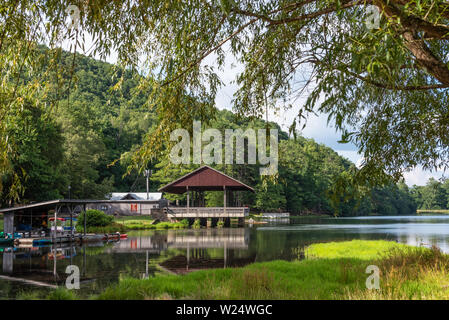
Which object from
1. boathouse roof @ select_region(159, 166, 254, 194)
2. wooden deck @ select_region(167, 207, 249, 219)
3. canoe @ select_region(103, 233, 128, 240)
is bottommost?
canoe @ select_region(103, 233, 128, 240)

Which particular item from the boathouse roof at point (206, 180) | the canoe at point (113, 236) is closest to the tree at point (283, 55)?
the canoe at point (113, 236)

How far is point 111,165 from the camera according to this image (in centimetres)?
1267

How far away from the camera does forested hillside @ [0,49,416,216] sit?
31.6 m

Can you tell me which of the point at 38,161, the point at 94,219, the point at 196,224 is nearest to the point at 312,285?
the point at 94,219

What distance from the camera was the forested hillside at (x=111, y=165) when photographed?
3156 centimetres

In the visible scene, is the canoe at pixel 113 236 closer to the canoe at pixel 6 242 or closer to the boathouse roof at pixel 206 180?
the canoe at pixel 6 242

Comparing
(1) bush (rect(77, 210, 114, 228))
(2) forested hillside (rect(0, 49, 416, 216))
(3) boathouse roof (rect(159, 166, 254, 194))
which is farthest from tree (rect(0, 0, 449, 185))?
(3) boathouse roof (rect(159, 166, 254, 194))

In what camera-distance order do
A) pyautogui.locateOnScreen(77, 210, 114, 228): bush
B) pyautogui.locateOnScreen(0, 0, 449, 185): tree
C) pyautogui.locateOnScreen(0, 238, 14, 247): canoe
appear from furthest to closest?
pyautogui.locateOnScreen(77, 210, 114, 228): bush → pyautogui.locateOnScreen(0, 238, 14, 247): canoe → pyautogui.locateOnScreen(0, 0, 449, 185): tree

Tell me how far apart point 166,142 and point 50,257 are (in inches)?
507

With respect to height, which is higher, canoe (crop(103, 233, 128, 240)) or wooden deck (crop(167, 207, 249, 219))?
wooden deck (crop(167, 207, 249, 219))

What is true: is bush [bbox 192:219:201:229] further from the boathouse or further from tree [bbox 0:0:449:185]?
tree [bbox 0:0:449:185]

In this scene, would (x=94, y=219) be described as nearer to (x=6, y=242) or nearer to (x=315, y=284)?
(x=6, y=242)

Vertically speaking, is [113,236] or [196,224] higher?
[113,236]
